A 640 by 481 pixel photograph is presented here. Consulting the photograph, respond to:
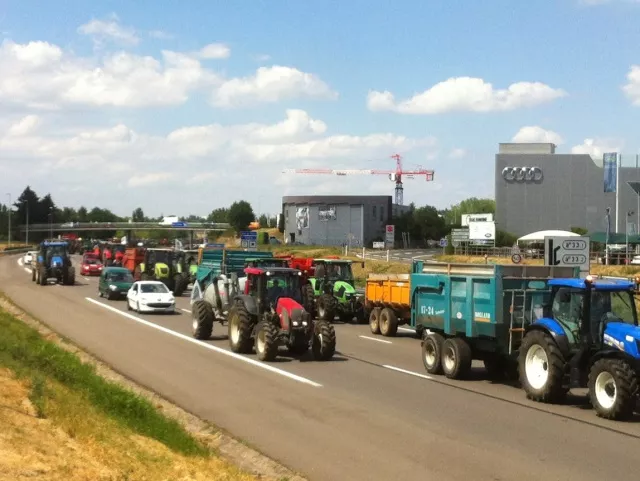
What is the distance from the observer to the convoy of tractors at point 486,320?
14.5m

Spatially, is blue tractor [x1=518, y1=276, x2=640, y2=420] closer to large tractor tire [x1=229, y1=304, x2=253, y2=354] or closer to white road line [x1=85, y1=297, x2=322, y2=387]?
white road line [x1=85, y1=297, x2=322, y2=387]

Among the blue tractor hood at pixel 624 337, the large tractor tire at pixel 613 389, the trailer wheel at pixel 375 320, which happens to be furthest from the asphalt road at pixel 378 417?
the trailer wheel at pixel 375 320

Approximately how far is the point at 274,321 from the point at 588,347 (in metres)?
9.24

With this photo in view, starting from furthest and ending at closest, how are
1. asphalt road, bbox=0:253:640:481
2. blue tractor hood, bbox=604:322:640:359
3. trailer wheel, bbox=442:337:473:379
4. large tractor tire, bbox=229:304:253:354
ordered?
large tractor tire, bbox=229:304:253:354 < trailer wheel, bbox=442:337:473:379 < blue tractor hood, bbox=604:322:640:359 < asphalt road, bbox=0:253:640:481

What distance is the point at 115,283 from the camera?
44.3m

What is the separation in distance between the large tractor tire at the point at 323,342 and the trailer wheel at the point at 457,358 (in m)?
3.52

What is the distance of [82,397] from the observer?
13.2 meters

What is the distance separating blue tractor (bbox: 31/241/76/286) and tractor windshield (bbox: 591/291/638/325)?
46.3 metres

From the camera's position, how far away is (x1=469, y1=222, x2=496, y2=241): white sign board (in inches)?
2847

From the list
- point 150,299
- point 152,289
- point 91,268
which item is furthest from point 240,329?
point 91,268

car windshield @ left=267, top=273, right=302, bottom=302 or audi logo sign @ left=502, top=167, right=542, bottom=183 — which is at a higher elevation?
audi logo sign @ left=502, top=167, right=542, bottom=183

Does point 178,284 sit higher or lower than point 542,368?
lower

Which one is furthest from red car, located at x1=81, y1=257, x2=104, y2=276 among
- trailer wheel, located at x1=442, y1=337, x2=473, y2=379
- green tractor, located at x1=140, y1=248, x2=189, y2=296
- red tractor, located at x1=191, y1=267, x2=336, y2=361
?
trailer wheel, located at x1=442, y1=337, x2=473, y2=379

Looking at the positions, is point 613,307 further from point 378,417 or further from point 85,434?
point 85,434
